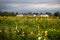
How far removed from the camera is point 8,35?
8211mm

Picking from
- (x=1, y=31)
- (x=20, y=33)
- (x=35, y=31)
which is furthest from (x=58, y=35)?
(x=1, y=31)

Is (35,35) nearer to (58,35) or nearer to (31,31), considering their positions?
(31,31)

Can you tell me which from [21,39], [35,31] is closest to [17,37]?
[21,39]

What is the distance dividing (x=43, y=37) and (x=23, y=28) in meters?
0.80

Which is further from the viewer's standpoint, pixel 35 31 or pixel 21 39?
pixel 35 31

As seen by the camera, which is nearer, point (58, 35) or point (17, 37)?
point (17, 37)

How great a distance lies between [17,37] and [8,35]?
312 millimetres

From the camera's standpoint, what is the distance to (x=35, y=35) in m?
8.35

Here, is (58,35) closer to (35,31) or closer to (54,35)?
(54,35)

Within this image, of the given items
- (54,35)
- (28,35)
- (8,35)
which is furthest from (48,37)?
(8,35)

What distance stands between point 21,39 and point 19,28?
0.66m

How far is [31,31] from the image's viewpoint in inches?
336

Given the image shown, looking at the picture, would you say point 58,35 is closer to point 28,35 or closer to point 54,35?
point 54,35

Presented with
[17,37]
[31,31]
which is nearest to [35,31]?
[31,31]
